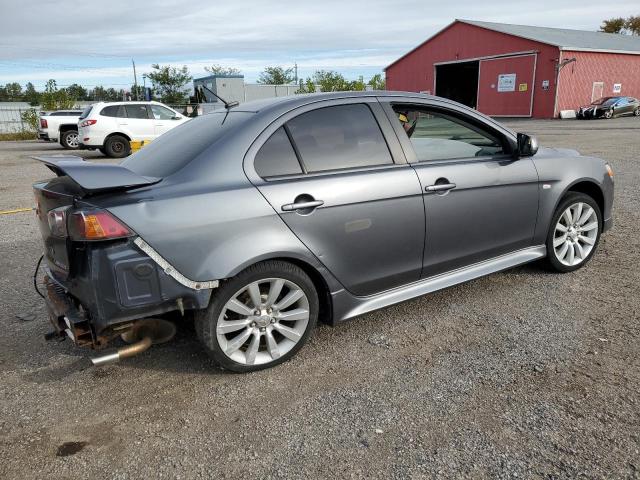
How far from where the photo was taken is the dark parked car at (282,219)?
259 cm

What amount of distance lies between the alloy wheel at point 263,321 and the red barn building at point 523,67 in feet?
107

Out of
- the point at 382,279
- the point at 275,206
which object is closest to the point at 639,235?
the point at 382,279

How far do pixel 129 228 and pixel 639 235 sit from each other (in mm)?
5279

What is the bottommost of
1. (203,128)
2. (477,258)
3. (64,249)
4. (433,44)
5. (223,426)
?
(223,426)

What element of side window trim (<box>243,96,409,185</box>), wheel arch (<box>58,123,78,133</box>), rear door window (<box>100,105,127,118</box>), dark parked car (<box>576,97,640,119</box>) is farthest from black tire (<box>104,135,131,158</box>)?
dark parked car (<box>576,97,640,119</box>)

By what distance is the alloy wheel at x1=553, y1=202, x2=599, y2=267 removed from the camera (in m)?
4.31

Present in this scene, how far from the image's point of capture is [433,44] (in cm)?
3828

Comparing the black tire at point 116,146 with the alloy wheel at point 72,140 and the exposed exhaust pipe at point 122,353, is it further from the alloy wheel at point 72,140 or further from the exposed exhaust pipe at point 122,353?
the exposed exhaust pipe at point 122,353

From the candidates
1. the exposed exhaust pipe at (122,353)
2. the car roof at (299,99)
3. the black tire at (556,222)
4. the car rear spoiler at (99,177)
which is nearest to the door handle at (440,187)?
the car roof at (299,99)

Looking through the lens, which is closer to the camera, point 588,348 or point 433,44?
point 588,348

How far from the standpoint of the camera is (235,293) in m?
2.80

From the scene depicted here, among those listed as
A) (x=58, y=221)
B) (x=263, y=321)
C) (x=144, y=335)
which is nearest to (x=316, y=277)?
(x=263, y=321)

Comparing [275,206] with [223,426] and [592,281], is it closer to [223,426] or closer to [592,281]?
[223,426]

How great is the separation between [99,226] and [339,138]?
153 centimetres
